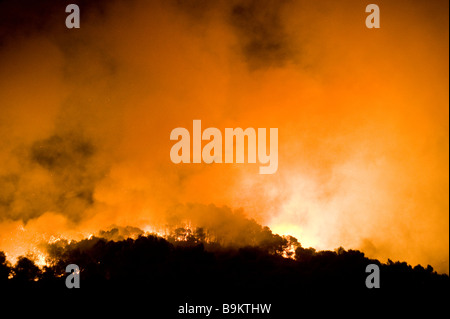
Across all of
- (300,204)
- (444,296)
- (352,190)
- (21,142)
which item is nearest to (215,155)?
(300,204)

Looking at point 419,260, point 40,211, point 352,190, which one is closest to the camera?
point 40,211

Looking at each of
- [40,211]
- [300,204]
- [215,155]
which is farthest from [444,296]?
[40,211]

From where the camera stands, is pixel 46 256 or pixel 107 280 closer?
pixel 107 280

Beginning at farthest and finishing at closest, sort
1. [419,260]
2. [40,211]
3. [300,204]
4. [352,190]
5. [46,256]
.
→ [419,260] < [352,190] < [300,204] < [40,211] < [46,256]

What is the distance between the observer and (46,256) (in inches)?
974

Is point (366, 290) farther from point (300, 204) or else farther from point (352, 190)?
point (352, 190)

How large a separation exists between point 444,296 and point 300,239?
36.1 feet

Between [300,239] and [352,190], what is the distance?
8037 millimetres
